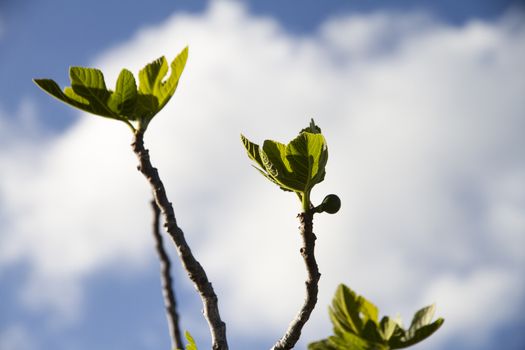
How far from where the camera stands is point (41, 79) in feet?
6.75

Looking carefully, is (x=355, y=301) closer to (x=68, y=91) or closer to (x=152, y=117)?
(x=152, y=117)

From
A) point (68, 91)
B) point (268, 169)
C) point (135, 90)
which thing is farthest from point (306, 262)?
point (68, 91)

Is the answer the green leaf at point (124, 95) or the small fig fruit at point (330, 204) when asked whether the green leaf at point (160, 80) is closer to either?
the green leaf at point (124, 95)

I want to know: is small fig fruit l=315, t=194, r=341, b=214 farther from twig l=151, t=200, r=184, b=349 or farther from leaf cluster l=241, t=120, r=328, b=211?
twig l=151, t=200, r=184, b=349

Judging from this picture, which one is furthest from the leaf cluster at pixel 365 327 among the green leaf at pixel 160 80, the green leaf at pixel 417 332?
the green leaf at pixel 160 80

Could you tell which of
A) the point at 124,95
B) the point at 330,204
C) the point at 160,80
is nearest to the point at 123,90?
the point at 124,95

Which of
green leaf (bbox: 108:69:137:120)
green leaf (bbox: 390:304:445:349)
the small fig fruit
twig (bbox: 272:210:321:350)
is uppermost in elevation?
green leaf (bbox: 108:69:137:120)

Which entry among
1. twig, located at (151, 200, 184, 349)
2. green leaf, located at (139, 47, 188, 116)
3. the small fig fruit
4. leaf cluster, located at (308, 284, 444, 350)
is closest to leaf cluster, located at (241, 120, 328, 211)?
the small fig fruit

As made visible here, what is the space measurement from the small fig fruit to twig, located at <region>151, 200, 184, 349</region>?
826mm

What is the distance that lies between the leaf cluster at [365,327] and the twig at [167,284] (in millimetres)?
1106

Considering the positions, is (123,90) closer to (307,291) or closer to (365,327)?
(307,291)

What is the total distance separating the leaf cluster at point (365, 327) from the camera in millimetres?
1646

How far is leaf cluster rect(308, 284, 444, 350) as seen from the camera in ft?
5.40

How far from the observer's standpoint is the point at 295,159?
6.50ft
